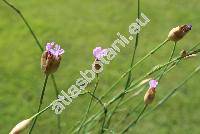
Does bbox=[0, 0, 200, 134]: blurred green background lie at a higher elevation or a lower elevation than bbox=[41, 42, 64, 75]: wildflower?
higher

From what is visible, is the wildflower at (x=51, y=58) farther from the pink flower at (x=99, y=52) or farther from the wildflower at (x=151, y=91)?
the wildflower at (x=151, y=91)

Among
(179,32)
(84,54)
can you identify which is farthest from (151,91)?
(84,54)

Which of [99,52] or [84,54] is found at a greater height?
[84,54]

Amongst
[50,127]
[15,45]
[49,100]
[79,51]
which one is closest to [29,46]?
[15,45]

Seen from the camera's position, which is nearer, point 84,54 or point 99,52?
point 99,52

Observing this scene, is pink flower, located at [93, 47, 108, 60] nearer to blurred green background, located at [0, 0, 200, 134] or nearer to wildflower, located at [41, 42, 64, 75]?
wildflower, located at [41, 42, 64, 75]

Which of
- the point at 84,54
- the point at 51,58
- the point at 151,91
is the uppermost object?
the point at 84,54

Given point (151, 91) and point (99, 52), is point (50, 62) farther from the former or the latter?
point (151, 91)

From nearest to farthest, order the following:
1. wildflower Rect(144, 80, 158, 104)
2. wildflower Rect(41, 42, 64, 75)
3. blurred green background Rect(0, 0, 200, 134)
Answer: wildflower Rect(41, 42, 64, 75)
wildflower Rect(144, 80, 158, 104)
blurred green background Rect(0, 0, 200, 134)

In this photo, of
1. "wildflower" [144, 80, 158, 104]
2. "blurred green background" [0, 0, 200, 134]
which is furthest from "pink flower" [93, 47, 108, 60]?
"blurred green background" [0, 0, 200, 134]
